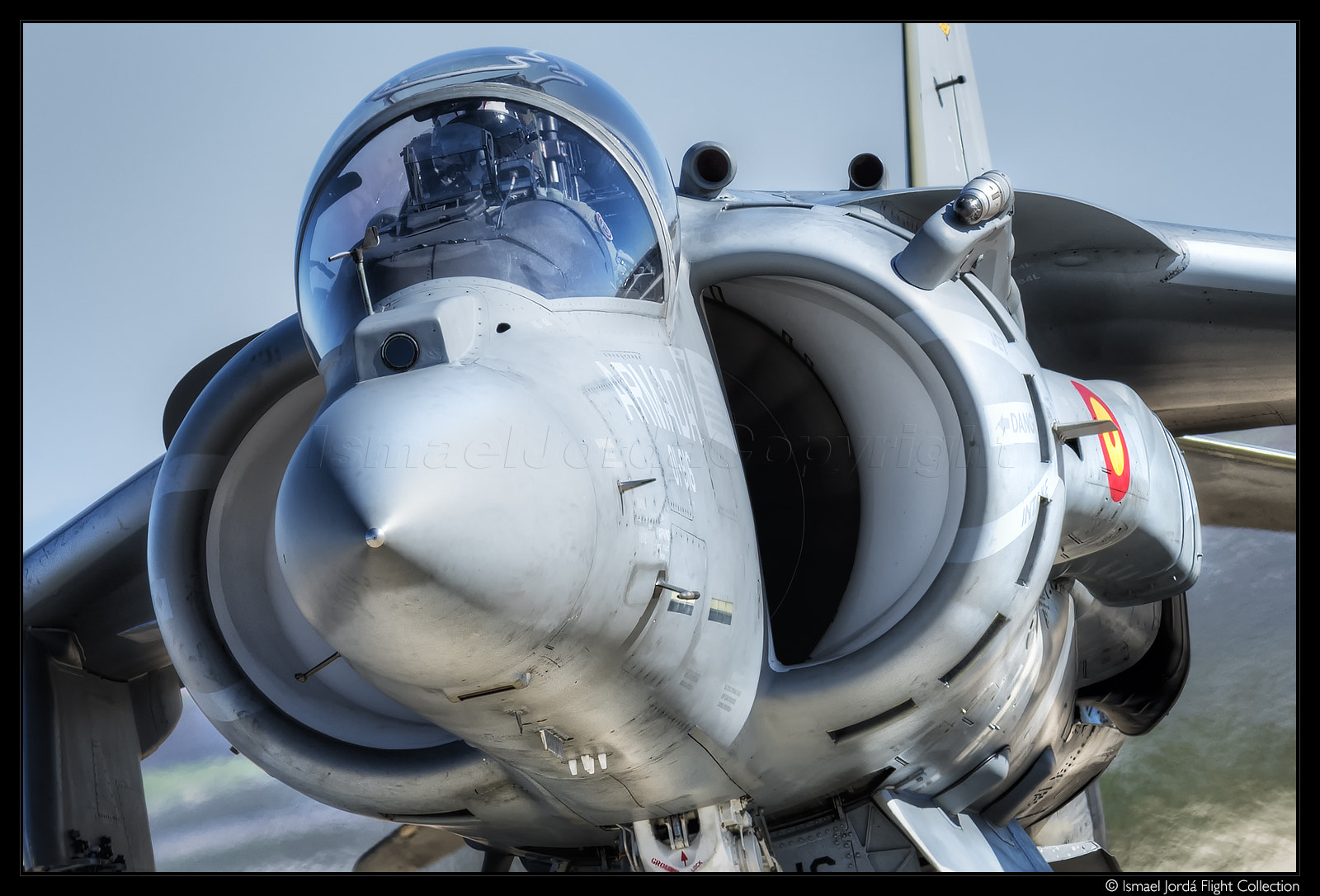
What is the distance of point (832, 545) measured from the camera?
11.6 ft

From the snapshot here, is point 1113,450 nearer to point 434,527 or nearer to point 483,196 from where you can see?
point 483,196

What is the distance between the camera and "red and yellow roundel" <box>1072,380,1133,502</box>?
3535 mm

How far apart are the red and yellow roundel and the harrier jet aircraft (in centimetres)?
2

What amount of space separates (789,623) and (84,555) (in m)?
2.73

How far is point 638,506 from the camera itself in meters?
2.37

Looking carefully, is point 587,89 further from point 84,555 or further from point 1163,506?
point 84,555

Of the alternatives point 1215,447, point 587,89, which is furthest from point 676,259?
point 1215,447

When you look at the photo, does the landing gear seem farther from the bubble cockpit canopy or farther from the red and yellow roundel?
the red and yellow roundel

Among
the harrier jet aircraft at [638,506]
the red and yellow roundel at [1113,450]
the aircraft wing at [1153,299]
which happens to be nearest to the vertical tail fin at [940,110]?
the aircraft wing at [1153,299]

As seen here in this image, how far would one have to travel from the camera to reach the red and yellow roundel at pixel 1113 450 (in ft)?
11.6

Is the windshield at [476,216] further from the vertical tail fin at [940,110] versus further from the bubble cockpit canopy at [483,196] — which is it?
the vertical tail fin at [940,110]

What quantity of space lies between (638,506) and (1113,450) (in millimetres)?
1845

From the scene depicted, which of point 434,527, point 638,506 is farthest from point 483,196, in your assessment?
point 434,527

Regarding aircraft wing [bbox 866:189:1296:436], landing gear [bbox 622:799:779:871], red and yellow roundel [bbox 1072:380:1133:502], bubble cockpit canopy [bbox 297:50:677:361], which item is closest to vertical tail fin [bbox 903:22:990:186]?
aircraft wing [bbox 866:189:1296:436]
